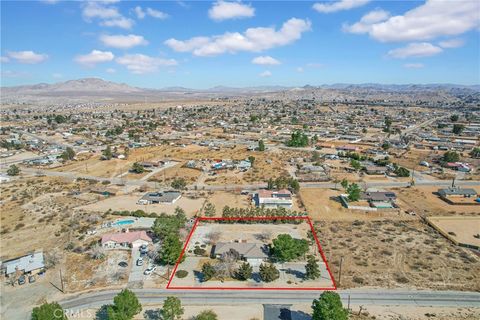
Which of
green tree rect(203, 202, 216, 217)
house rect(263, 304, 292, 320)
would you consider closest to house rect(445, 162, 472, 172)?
green tree rect(203, 202, 216, 217)

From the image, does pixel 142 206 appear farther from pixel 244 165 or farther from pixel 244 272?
pixel 244 165

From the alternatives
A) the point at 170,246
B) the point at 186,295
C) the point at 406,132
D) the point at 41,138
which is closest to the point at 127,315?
the point at 186,295

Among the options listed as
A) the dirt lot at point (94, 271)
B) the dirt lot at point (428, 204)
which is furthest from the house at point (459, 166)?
the dirt lot at point (94, 271)

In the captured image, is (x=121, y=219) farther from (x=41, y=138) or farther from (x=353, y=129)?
(x=353, y=129)

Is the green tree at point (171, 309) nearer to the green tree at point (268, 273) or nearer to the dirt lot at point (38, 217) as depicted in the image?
the green tree at point (268, 273)

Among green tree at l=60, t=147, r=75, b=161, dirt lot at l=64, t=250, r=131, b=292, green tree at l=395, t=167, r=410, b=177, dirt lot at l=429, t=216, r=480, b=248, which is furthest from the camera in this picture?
green tree at l=60, t=147, r=75, b=161

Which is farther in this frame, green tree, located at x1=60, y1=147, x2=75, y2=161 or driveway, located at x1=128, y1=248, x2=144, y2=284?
green tree, located at x1=60, y1=147, x2=75, y2=161

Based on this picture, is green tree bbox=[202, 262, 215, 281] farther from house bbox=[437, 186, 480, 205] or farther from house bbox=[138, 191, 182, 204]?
house bbox=[437, 186, 480, 205]
